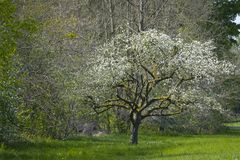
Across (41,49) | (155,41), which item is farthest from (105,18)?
(41,49)

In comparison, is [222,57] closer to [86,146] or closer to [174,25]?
[174,25]

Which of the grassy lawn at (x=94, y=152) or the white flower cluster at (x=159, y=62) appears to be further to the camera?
the white flower cluster at (x=159, y=62)

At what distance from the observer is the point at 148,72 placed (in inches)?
1040

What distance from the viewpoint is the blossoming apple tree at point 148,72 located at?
87.9 feet

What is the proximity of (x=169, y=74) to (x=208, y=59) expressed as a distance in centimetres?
257

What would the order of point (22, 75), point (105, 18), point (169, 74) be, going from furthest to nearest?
point (105, 18)
point (169, 74)
point (22, 75)

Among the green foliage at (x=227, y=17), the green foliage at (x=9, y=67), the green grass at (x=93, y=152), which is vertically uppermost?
the green foliage at (x=227, y=17)

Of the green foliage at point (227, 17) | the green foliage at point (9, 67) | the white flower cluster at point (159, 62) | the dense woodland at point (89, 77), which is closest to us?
the green foliage at point (9, 67)

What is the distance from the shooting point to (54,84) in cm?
2428

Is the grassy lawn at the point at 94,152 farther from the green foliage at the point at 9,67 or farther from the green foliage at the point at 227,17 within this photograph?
the green foliage at the point at 227,17

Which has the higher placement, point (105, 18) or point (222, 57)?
point (105, 18)

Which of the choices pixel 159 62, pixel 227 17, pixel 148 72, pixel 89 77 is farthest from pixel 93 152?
pixel 227 17

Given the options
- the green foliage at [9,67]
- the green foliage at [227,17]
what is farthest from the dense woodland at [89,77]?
the green foliage at [227,17]

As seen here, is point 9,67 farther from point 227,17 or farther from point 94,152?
point 227,17
